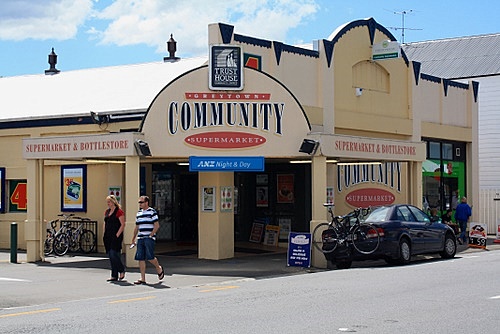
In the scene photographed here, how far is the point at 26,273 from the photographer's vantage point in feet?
61.7

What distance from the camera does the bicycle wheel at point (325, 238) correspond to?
19.5 metres

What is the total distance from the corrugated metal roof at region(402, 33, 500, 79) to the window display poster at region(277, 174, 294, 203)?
65.4 ft

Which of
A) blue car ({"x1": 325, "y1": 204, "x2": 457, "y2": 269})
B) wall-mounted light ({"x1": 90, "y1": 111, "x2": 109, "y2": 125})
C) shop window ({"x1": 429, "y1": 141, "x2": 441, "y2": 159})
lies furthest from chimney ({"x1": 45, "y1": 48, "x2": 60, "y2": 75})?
blue car ({"x1": 325, "y1": 204, "x2": 457, "y2": 269})

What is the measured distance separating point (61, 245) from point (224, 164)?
6437 millimetres

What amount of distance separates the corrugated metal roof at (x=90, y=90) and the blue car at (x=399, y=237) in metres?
7.13

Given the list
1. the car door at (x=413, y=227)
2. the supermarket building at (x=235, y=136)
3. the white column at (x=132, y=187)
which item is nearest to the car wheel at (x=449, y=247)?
the car door at (x=413, y=227)

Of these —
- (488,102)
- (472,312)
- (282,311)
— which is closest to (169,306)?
(282,311)

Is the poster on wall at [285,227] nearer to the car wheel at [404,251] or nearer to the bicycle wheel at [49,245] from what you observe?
the car wheel at [404,251]

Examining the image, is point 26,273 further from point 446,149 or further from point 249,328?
point 446,149

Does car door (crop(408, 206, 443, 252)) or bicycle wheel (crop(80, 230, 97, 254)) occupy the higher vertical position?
car door (crop(408, 206, 443, 252))

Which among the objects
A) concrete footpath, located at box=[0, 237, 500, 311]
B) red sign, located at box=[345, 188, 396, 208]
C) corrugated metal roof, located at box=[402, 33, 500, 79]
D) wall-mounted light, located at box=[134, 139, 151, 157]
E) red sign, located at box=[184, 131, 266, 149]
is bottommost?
concrete footpath, located at box=[0, 237, 500, 311]

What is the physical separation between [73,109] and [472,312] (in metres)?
16.3

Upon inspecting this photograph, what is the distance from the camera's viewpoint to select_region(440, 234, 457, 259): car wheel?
21.7m

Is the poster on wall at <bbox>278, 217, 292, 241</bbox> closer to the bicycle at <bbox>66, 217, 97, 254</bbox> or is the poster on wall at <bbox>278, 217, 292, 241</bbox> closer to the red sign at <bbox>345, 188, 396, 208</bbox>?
the red sign at <bbox>345, 188, 396, 208</bbox>
